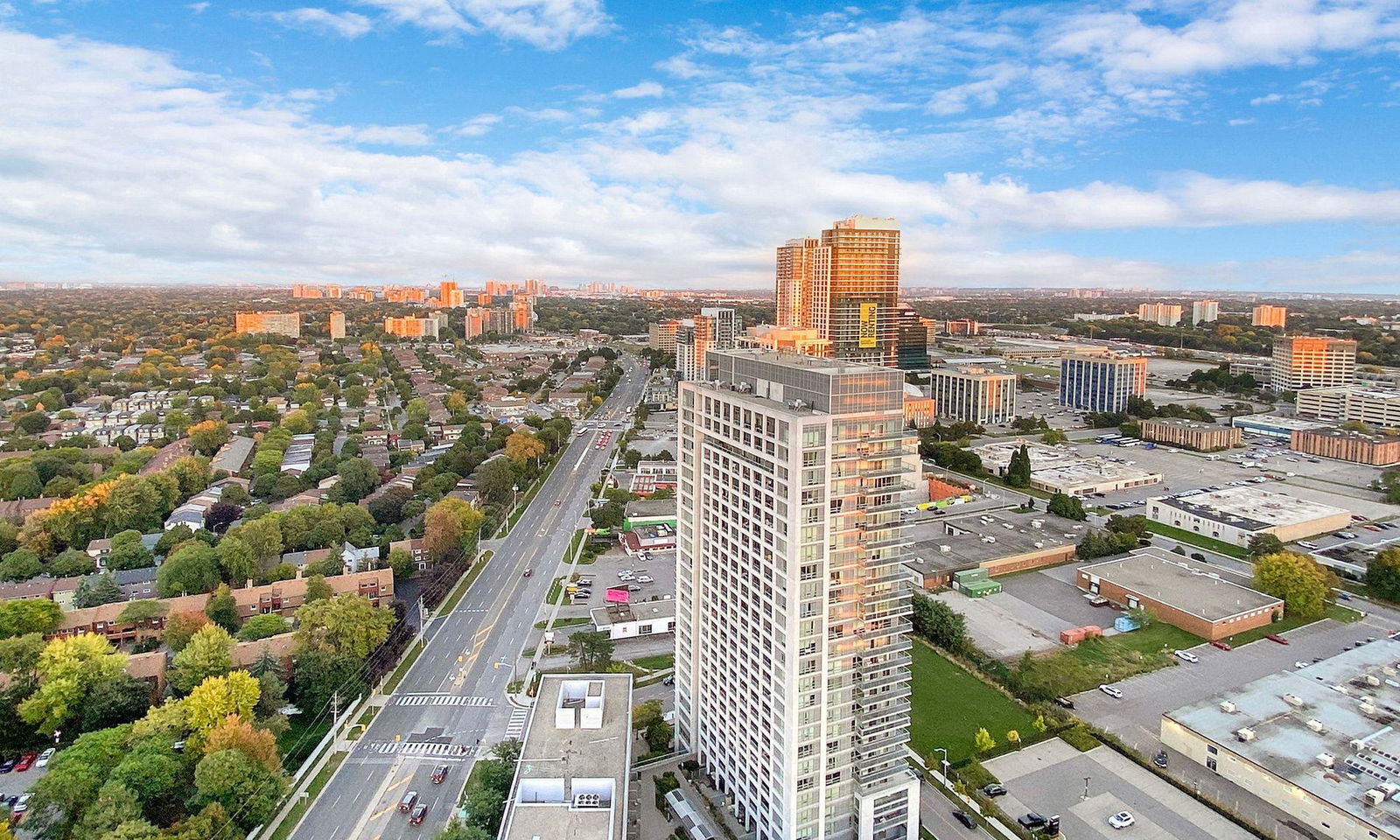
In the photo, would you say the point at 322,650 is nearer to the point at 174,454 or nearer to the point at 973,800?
the point at 973,800

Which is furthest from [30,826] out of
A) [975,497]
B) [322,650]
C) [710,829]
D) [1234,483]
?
[1234,483]

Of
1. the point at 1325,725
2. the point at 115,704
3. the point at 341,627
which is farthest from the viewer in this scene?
the point at 341,627

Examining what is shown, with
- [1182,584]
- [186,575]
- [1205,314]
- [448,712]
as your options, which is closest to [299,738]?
[448,712]

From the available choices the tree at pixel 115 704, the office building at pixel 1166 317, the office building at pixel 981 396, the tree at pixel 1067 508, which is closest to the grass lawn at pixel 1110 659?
the tree at pixel 1067 508

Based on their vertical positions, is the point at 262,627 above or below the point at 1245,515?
below

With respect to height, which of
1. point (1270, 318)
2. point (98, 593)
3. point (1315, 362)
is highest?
point (1270, 318)

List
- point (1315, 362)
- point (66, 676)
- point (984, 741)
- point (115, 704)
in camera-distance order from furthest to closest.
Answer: point (1315, 362) < point (66, 676) < point (115, 704) < point (984, 741)

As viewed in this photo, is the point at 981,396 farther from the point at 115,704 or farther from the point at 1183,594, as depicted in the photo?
the point at 115,704
